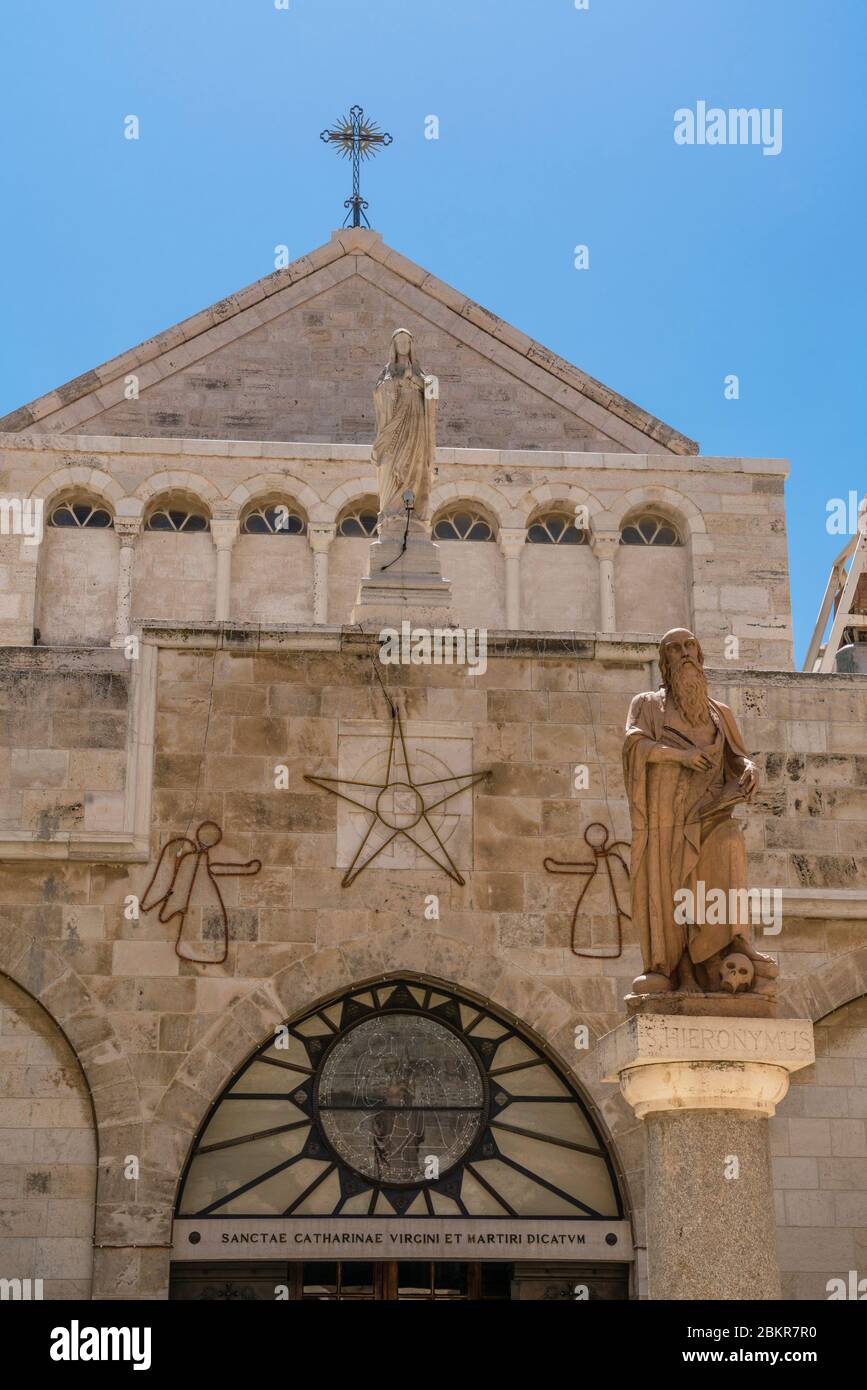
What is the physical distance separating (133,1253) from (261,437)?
1532 centimetres

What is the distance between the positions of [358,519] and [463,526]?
1500 millimetres

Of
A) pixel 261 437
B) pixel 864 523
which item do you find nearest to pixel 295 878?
pixel 261 437

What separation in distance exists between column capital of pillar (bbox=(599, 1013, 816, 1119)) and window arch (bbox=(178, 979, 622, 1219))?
5734 millimetres

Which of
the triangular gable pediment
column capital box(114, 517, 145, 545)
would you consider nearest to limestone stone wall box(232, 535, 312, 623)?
column capital box(114, 517, 145, 545)

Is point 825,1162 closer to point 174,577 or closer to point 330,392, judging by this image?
point 174,577

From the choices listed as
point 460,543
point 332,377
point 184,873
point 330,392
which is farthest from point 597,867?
point 332,377

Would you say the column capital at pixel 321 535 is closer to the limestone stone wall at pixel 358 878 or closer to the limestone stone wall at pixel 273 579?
the limestone stone wall at pixel 273 579

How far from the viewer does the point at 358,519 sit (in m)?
28.7

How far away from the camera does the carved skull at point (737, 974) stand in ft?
42.0

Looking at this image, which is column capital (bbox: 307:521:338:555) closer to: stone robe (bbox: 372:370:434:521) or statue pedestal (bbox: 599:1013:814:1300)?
stone robe (bbox: 372:370:434:521)

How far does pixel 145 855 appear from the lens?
730 inches

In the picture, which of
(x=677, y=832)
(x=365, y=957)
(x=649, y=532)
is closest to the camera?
(x=677, y=832)

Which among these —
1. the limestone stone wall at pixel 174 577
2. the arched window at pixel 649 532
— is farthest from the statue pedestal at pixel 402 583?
the arched window at pixel 649 532

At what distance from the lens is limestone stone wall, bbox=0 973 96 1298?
57.1 feet
